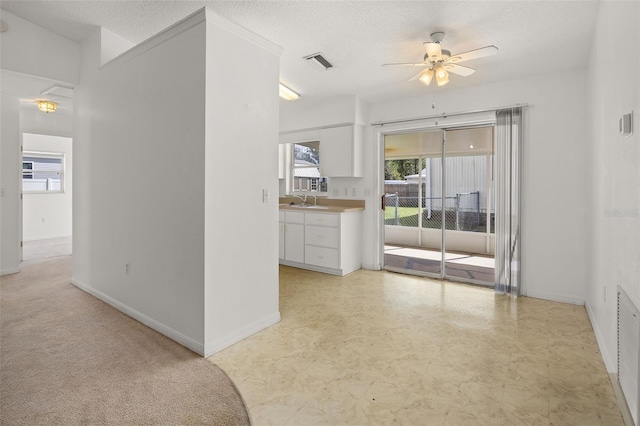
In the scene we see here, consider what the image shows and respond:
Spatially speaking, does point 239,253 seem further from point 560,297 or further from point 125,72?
point 560,297

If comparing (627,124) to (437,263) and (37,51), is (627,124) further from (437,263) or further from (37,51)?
(37,51)

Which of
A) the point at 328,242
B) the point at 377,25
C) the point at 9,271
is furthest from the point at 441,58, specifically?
the point at 9,271

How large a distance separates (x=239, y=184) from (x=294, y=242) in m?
2.61

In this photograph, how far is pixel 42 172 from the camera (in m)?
7.66

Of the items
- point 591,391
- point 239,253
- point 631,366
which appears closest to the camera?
point 631,366

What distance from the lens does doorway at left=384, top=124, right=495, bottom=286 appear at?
464cm

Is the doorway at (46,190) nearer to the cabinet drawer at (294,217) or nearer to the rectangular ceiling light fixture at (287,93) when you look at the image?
the cabinet drawer at (294,217)

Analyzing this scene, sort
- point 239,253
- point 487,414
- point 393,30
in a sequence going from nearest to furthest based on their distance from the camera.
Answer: point 487,414
point 239,253
point 393,30

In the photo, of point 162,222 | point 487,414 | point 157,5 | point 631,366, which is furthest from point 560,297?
point 157,5

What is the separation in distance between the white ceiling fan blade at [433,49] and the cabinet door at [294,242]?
9.57 ft

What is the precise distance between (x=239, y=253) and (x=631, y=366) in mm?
2395

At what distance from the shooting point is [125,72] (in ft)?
9.98

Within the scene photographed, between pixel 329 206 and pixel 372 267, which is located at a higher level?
pixel 329 206

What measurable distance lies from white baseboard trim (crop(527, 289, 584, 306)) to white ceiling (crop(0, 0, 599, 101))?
7.98 ft
